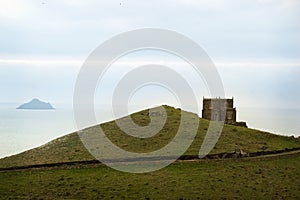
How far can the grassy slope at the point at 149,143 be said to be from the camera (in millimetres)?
71375

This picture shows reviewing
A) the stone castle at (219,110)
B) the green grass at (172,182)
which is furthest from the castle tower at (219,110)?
the green grass at (172,182)

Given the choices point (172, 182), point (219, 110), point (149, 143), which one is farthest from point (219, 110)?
point (172, 182)

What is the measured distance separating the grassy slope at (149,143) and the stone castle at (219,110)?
16.7 m

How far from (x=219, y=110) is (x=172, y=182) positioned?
41.5 metres

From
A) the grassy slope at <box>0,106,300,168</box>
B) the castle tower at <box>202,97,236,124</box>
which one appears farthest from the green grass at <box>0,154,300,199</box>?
the castle tower at <box>202,97,236,124</box>

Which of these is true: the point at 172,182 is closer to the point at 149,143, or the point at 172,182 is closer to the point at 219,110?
the point at 149,143

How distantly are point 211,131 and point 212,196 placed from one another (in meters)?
22.4

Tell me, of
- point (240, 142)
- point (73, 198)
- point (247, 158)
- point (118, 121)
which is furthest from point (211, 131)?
point (73, 198)

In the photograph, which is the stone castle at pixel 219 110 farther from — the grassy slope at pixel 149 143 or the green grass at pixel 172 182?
the green grass at pixel 172 182

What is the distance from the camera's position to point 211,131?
257 ft

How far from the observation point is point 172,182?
60.7m

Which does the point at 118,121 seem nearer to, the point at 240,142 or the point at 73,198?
the point at 240,142

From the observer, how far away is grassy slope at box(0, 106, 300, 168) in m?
71.4

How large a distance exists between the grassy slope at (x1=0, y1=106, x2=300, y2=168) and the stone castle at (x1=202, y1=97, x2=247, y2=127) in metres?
16.7
